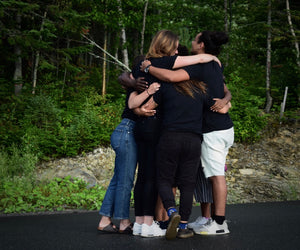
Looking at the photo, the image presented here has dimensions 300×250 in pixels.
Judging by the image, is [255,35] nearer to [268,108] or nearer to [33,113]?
[268,108]

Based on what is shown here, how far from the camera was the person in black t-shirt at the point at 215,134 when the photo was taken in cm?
434

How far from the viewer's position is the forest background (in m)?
9.79

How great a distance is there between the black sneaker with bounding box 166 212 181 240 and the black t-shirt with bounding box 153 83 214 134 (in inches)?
34.5

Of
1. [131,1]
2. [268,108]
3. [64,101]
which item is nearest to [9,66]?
[64,101]

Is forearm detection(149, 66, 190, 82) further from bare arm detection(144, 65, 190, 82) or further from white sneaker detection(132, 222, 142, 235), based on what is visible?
white sneaker detection(132, 222, 142, 235)

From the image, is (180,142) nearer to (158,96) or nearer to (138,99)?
(158,96)

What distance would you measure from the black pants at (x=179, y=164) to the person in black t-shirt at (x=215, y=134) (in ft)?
0.82

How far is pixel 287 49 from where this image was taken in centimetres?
1711

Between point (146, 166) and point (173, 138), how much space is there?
0.48 m

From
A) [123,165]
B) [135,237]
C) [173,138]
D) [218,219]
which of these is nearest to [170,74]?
[173,138]

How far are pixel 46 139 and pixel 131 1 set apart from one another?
7.40 meters

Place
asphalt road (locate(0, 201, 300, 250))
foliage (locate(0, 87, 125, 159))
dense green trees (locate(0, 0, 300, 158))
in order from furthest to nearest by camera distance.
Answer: dense green trees (locate(0, 0, 300, 158)) → foliage (locate(0, 87, 125, 159)) → asphalt road (locate(0, 201, 300, 250))

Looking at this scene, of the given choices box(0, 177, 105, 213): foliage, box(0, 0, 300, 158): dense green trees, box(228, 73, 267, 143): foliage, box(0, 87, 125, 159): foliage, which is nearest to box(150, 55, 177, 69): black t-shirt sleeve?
box(0, 177, 105, 213): foliage

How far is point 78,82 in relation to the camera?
17516 mm
